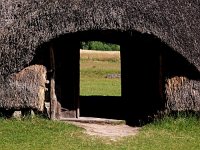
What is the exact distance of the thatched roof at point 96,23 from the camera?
12.5 metres

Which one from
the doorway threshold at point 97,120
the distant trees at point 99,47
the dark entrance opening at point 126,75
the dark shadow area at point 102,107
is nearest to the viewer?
the doorway threshold at point 97,120

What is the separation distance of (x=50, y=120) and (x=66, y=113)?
5.47 feet

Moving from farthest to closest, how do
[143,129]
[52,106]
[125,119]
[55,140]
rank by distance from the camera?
[125,119], [52,106], [143,129], [55,140]

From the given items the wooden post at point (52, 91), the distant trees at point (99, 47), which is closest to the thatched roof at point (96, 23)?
the wooden post at point (52, 91)

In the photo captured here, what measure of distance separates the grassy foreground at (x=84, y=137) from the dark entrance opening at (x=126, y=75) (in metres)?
1.19

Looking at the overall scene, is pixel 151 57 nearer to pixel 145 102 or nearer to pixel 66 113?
pixel 145 102

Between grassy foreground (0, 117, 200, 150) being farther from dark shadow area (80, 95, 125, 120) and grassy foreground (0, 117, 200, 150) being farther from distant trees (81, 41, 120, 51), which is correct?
distant trees (81, 41, 120, 51)

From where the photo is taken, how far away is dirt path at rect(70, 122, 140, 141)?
1206 centimetres

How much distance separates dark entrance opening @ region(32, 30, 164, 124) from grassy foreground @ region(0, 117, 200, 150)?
119cm

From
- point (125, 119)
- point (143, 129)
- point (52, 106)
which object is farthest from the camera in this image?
point (125, 119)

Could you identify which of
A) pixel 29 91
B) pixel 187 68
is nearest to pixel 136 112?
pixel 187 68

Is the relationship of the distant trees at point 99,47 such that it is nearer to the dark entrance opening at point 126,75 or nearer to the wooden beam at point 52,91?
the dark entrance opening at point 126,75

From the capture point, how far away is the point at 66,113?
1459cm

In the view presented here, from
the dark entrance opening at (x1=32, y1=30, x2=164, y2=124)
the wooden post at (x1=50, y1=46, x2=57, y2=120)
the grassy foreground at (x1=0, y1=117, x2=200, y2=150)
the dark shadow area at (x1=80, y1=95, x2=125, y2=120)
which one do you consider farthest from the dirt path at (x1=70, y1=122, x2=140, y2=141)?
the dark shadow area at (x1=80, y1=95, x2=125, y2=120)
